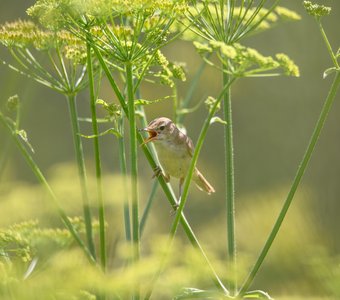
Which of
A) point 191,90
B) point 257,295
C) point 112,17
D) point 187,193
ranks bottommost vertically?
point 257,295

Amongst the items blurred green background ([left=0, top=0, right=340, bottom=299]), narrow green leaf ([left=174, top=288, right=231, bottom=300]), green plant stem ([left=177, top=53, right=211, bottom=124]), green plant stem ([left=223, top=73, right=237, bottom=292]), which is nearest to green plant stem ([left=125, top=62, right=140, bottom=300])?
narrow green leaf ([left=174, top=288, right=231, bottom=300])

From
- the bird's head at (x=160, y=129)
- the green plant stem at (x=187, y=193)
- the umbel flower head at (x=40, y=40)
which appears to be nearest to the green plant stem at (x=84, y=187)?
the umbel flower head at (x=40, y=40)

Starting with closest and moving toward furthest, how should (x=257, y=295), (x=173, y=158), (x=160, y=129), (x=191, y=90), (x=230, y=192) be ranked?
(x=257, y=295) < (x=230, y=192) < (x=191, y=90) < (x=160, y=129) < (x=173, y=158)

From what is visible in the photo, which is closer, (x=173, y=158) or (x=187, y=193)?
(x=187, y=193)

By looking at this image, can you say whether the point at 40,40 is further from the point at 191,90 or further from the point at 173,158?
the point at 173,158

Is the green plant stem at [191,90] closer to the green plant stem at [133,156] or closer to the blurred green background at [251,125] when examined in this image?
the green plant stem at [133,156]

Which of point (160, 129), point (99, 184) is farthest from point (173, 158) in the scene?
point (99, 184)

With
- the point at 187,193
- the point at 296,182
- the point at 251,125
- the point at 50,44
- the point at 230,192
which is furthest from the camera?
the point at 251,125

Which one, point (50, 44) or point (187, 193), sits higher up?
point (50, 44)

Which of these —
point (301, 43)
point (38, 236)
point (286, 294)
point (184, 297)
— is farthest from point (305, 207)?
point (301, 43)

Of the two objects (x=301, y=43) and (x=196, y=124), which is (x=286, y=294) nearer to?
(x=196, y=124)

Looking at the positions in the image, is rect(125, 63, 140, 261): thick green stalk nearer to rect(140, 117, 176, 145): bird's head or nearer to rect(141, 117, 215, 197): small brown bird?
rect(140, 117, 176, 145): bird's head

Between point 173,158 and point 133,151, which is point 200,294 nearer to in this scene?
point 133,151

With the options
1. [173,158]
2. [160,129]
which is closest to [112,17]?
[160,129]
